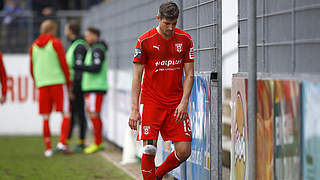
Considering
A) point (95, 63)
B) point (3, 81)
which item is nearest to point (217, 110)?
point (3, 81)

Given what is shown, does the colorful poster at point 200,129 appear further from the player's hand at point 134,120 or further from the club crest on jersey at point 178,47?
the player's hand at point 134,120

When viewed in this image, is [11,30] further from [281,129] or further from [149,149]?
[281,129]

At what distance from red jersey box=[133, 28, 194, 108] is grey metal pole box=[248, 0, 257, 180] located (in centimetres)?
94

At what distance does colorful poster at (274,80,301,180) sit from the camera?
4.09 meters

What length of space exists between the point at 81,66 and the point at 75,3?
6.45 metres

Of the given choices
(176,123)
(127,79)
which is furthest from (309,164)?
(127,79)

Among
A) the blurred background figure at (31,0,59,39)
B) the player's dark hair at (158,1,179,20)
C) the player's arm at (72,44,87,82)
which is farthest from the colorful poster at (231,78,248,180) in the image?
the blurred background figure at (31,0,59,39)

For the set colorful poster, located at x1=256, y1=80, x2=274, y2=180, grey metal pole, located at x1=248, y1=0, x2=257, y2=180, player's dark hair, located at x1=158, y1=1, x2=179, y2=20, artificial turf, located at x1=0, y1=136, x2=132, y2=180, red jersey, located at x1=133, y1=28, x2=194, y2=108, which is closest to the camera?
colorful poster, located at x1=256, y1=80, x2=274, y2=180

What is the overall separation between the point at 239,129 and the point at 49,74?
17.8ft

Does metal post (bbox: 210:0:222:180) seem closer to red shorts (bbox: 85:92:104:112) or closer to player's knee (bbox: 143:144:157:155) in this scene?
player's knee (bbox: 143:144:157:155)

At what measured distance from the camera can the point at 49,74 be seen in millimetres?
9859

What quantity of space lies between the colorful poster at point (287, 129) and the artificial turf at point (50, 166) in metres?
3.47

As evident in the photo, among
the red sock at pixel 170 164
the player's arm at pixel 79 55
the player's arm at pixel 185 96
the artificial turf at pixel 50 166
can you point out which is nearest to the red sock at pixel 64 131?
the artificial turf at pixel 50 166

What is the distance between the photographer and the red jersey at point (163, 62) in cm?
540
